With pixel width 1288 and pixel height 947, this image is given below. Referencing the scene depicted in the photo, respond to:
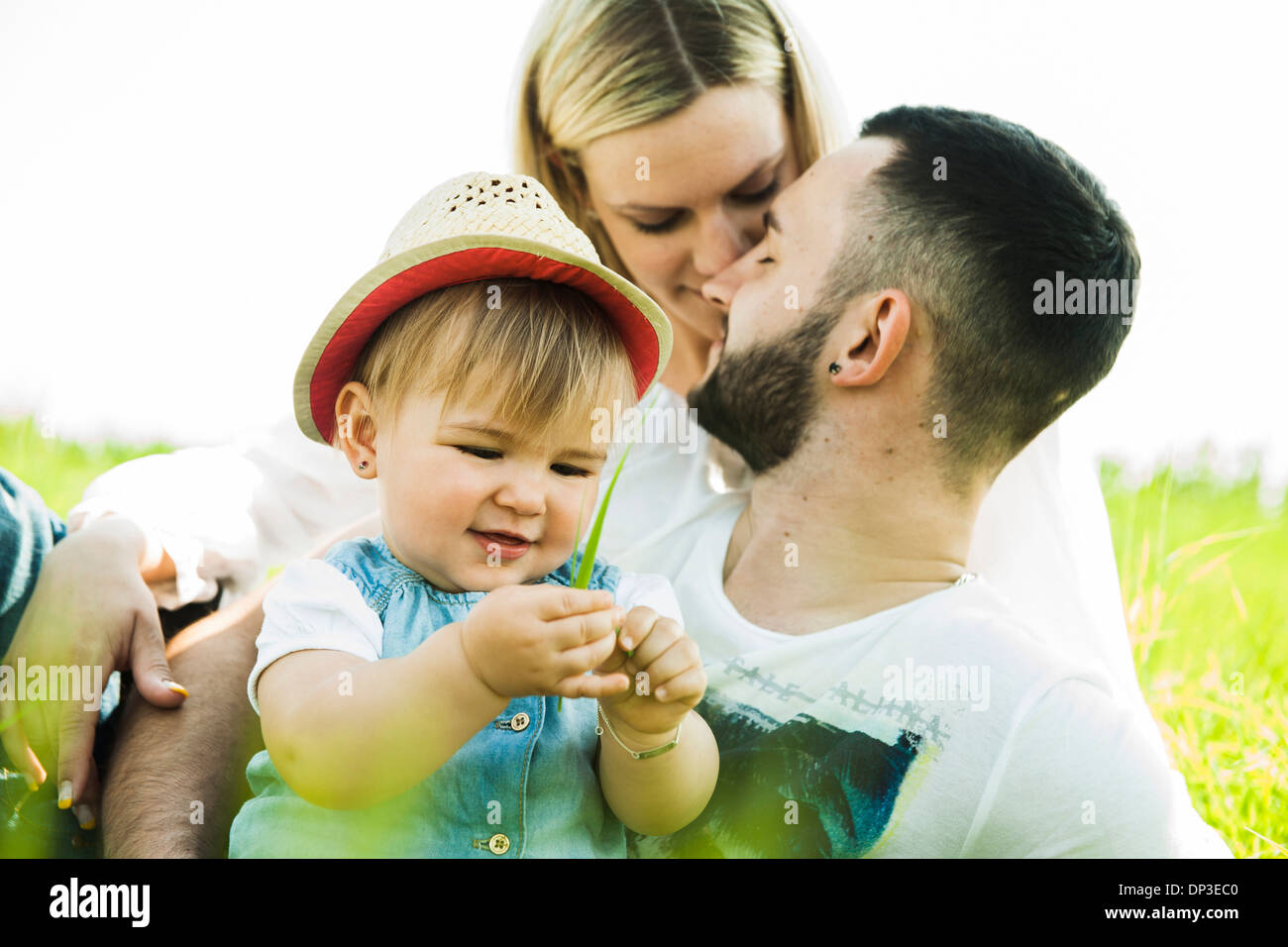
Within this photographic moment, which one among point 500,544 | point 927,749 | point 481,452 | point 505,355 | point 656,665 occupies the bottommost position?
point 927,749

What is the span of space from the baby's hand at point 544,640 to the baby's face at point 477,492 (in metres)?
0.23

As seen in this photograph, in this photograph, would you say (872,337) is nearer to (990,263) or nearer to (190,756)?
(990,263)

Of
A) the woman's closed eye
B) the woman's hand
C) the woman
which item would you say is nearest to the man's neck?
the woman

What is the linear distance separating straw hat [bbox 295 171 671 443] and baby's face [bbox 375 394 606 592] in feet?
0.53

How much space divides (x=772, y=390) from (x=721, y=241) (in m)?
0.47

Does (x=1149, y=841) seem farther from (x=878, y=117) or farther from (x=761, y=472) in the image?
(x=878, y=117)

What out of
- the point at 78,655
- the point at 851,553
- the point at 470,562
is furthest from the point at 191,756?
the point at 851,553

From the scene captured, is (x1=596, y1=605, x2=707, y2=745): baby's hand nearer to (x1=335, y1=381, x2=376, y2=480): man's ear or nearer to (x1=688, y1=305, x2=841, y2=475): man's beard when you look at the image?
(x1=335, y1=381, x2=376, y2=480): man's ear

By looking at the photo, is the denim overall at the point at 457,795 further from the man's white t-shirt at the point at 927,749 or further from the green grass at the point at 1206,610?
the green grass at the point at 1206,610

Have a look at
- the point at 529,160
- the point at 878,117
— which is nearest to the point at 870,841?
the point at 878,117

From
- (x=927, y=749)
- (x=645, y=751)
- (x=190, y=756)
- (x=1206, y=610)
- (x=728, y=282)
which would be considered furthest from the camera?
(x=1206, y=610)

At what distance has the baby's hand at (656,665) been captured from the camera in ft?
4.42

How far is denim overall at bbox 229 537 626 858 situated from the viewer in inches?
60.4

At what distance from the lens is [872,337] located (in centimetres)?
195
